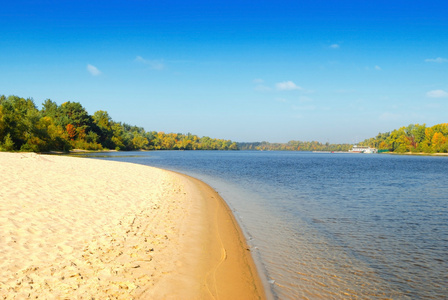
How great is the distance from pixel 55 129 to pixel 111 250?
3881 inches

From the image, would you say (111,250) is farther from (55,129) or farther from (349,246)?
(55,129)

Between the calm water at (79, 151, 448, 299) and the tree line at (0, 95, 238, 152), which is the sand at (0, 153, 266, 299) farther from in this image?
the tree line at (0, 95, 238, 152)

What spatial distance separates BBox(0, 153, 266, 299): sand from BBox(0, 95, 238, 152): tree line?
198ft

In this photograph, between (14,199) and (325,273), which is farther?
(14,199)

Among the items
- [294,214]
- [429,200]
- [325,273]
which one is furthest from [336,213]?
[429,200]

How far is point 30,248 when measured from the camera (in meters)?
7.29

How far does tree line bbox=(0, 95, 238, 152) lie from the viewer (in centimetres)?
6456

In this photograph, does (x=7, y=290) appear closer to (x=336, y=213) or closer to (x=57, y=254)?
(x=57, y=254)

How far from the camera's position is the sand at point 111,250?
237 inches

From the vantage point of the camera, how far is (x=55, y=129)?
91.8 m

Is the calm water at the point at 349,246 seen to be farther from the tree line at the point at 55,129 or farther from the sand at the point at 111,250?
the tree line at the point at 55,129

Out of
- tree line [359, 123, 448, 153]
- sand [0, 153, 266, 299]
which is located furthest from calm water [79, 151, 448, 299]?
tree line [359, 123, 448, 153]

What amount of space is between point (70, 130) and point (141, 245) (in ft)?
401

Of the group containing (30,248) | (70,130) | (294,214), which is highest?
(70,130)
